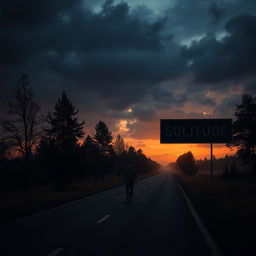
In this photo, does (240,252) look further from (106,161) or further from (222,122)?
(106,161)

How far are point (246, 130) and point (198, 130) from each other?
30084mm

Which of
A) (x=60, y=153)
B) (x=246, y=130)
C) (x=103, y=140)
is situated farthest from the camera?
(x=103, y=140)

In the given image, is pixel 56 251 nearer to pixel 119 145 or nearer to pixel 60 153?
pixel 60 153

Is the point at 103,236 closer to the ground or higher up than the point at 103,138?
closer to the ground

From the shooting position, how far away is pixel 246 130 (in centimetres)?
4762

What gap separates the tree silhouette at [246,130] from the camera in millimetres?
46469

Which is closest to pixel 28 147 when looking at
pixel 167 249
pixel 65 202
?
pixel 65 202

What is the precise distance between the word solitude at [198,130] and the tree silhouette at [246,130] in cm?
2663

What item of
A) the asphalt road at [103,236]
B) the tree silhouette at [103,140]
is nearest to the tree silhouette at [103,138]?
the tree silhouette at [103,140]

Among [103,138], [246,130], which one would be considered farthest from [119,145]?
[246,130]

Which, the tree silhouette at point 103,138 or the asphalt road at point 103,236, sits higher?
the tree silhouette at point 103,138

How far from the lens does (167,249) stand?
643 centimetres

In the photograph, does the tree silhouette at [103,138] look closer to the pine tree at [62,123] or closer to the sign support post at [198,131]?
the pine tree at [62,123]

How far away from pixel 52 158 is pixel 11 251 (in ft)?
78.0
